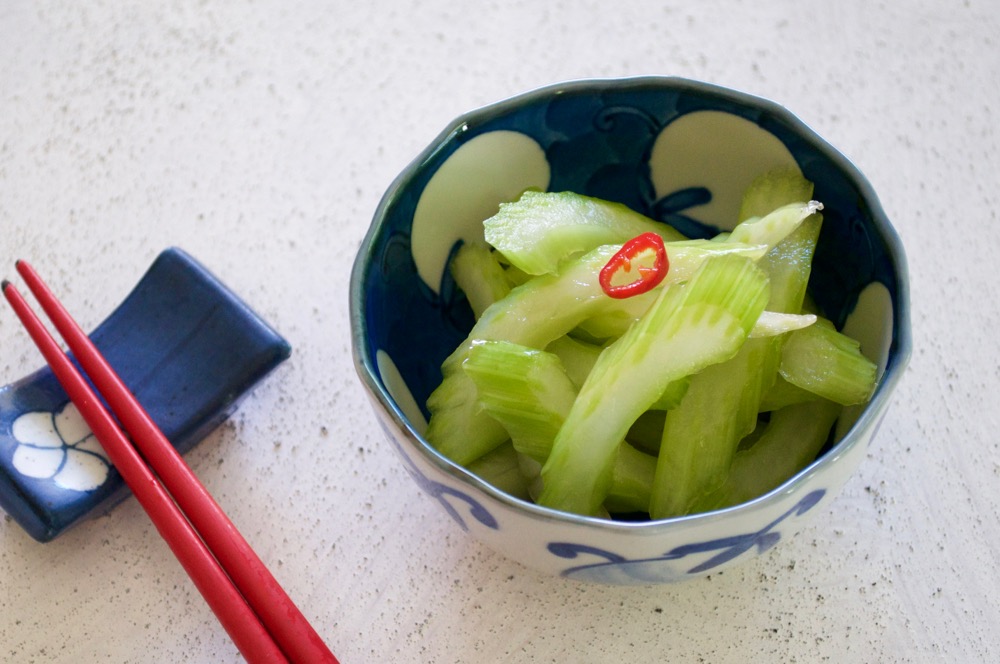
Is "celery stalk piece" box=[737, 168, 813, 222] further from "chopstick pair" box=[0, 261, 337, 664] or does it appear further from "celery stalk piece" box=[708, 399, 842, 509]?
"chopstick pair" box=[0, 261, 337, 664]

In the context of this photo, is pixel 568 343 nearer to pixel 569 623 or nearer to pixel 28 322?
pixel 569 623

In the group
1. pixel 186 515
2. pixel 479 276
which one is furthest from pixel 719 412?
pixel 186 515

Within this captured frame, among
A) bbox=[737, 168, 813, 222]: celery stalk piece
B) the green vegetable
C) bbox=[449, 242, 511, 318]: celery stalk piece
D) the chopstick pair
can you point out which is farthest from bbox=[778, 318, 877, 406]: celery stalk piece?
the chopstick pair

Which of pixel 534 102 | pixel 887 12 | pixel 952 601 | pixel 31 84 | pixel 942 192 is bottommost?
pixel 952 601

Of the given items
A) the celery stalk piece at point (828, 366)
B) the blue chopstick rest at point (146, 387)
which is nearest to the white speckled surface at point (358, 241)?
the blue chopstick rest at point (146, 387)

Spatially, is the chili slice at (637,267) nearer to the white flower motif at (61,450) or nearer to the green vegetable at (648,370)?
the green vegetable at (648,370)

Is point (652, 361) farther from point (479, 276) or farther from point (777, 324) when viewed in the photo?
point (479, 276)

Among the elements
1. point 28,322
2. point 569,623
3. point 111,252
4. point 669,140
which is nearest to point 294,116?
point 111,252
